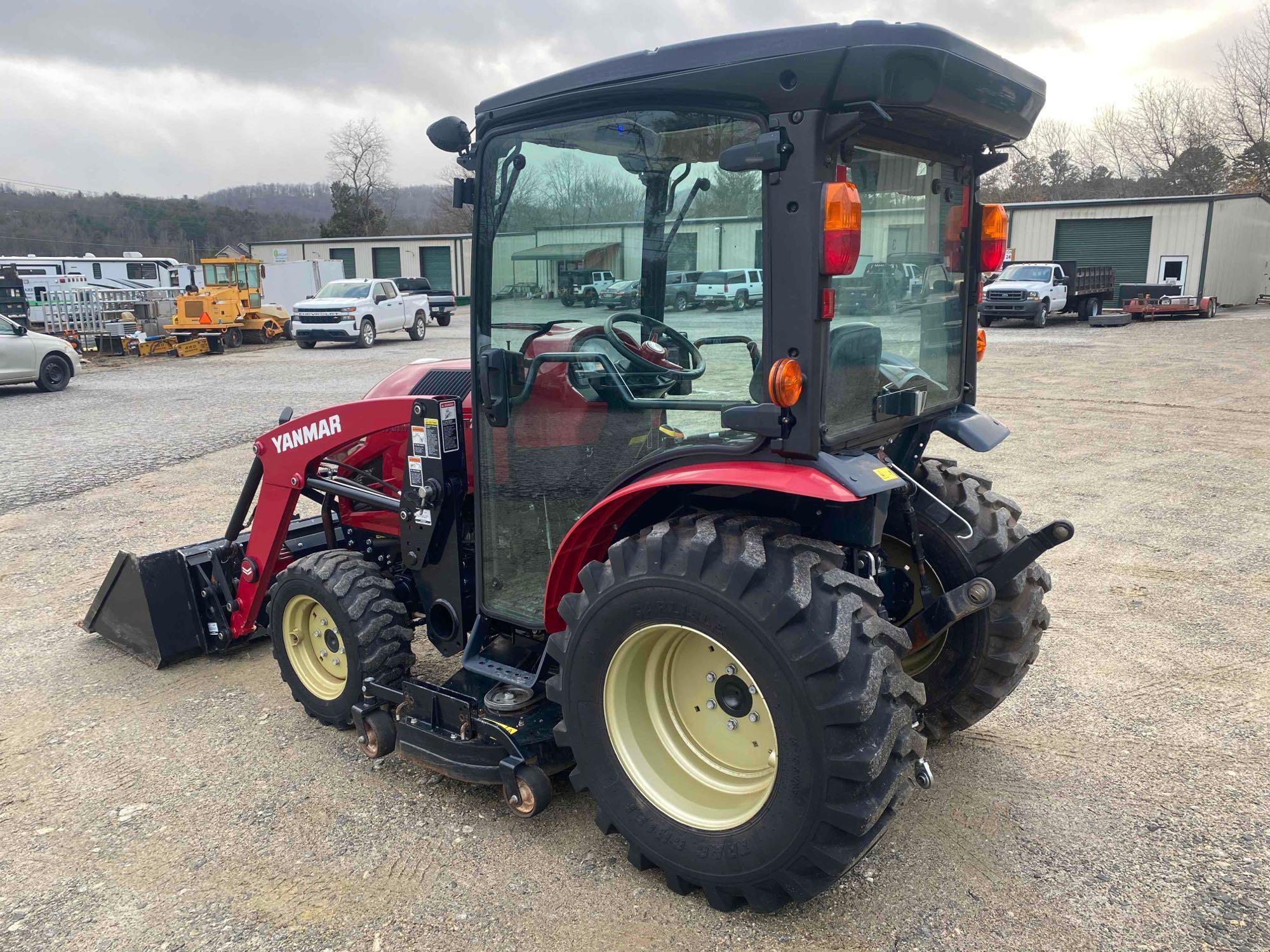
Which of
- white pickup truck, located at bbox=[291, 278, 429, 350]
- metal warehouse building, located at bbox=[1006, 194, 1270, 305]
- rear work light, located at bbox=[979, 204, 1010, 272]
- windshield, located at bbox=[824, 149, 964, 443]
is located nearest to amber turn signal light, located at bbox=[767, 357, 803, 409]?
windshield, located at bbox=[824, 149, 964, 443]

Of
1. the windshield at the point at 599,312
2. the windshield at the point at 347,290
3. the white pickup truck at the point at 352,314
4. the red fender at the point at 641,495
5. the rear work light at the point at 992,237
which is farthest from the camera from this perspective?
the windshield at the point at 347,290

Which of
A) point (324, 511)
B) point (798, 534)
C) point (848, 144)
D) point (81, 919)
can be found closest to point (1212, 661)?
point (798, 534)

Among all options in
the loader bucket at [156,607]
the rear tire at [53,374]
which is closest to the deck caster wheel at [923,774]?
the loader bucket at [156,607]

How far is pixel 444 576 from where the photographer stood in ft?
12.4

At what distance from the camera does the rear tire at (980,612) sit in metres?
3.38

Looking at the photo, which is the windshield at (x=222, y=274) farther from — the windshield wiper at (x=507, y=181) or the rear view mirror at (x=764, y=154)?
the rear view mirror at (x=764, y=154)

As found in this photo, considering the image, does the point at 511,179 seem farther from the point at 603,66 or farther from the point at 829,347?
the point at 829,347

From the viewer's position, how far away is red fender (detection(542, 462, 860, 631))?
2.44 meters

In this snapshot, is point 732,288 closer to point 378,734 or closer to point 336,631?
point 378,734

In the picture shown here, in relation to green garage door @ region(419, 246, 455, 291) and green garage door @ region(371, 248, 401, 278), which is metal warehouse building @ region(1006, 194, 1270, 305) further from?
green garage door @ region(371, 248, 401, 278)

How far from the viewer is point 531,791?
10.2 ft

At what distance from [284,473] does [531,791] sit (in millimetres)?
2022

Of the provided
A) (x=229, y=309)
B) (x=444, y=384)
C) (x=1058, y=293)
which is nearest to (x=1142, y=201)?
(x=1058, y=293)

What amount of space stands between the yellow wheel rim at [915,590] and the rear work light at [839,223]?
1415 millimetres
